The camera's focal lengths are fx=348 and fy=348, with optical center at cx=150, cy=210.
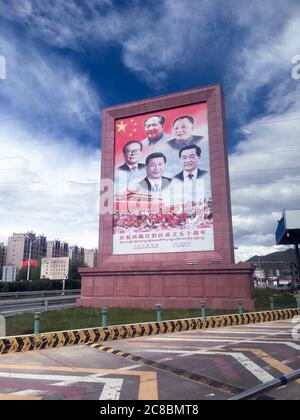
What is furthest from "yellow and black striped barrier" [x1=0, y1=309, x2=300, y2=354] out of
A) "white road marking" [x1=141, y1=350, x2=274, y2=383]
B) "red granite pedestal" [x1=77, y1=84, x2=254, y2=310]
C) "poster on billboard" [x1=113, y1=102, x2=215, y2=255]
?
"poster on billboard" [x1=113, y1=102, x2=215, y2=255]

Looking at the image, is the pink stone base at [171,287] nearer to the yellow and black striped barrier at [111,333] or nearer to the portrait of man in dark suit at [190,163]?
the yellow and black striped barrier at [111,333]

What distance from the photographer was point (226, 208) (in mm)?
24688

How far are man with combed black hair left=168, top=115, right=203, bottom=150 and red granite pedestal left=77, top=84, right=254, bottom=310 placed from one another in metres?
1.20

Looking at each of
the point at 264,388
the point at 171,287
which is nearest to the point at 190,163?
the point at 171,287

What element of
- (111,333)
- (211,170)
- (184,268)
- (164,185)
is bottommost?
(111,333)

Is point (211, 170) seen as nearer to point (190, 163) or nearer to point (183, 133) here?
point (190, 163)

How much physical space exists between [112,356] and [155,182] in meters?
18.1

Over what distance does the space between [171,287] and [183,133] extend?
38.9 feet

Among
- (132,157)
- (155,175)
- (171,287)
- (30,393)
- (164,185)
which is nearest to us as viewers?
(30,393)

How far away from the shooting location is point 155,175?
27203 mm

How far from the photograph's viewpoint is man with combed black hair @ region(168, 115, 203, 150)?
88.6 feet

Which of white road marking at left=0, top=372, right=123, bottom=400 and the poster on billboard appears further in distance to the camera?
the poster on billboard

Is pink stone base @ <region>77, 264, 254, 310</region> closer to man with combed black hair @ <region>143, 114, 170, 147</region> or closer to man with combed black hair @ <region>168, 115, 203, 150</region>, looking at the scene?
man with combed black hair @ <region>168, 115, 203, 150</region>
